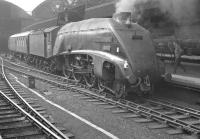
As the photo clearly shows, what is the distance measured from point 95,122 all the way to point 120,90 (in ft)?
8.57

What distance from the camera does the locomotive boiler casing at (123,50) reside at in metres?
9.62

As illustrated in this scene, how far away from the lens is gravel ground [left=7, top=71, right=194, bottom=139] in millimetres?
6672

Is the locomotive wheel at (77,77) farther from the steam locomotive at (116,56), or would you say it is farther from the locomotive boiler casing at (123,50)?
the locomotive boiler casing at (123,50)

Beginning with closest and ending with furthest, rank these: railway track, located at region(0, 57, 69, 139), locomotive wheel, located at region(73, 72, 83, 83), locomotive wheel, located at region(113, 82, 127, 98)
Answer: railway track, located at region(0, 57, 69, 139)
locomotive wheel, located at region(113, 82, 127, 98)
locomotive wheel, located at region(73, 72, 83, 83)

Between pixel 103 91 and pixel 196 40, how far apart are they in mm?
4143

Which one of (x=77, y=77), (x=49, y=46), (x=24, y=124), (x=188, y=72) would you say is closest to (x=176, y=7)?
(x=188, y=72)

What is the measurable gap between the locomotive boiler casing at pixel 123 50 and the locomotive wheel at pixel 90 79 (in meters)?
0.82

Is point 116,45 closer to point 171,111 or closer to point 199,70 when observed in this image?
point 171,111

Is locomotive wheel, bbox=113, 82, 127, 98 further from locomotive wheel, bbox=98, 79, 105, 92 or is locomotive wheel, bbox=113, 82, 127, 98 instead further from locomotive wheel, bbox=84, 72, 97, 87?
locomotive wheel, bbox=84, 72, 97, 87

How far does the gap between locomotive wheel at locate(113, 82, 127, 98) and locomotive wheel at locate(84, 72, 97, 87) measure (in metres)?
1.39

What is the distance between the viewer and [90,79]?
12289 mm

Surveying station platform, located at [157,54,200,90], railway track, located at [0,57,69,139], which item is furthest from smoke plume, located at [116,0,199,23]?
railway track, located at [0,57,69,139]

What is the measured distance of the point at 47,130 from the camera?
6512 mm

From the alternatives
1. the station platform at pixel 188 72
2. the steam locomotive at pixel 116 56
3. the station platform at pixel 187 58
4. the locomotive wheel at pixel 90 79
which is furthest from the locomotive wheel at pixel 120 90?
the station platform at pixel 187 58
